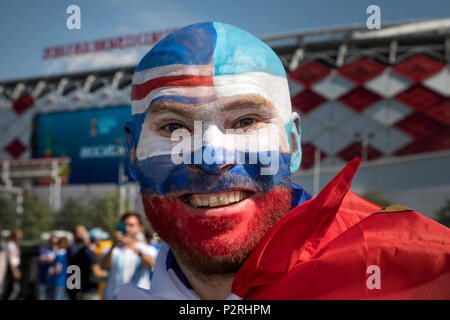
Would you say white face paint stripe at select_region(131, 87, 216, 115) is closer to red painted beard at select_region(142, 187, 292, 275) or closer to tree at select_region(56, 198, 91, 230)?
red painted beard at select_region(142, 187, 292, 275)

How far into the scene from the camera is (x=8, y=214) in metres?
30.9

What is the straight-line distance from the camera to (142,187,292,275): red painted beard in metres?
1.48

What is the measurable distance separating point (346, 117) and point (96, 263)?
25020mm

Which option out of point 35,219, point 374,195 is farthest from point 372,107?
point 35,219

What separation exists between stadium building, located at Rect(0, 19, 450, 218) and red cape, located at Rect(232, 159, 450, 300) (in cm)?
1983

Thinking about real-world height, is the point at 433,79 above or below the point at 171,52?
below

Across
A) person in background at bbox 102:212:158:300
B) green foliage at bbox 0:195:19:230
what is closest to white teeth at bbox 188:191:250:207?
person in background at bbox 102:212:158:300

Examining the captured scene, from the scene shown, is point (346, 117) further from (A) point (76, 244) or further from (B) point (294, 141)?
(B) point (294, 141)

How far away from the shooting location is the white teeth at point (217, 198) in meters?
1.50

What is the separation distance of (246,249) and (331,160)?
26689 mm

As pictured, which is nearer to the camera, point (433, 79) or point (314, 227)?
point (314, 227)
